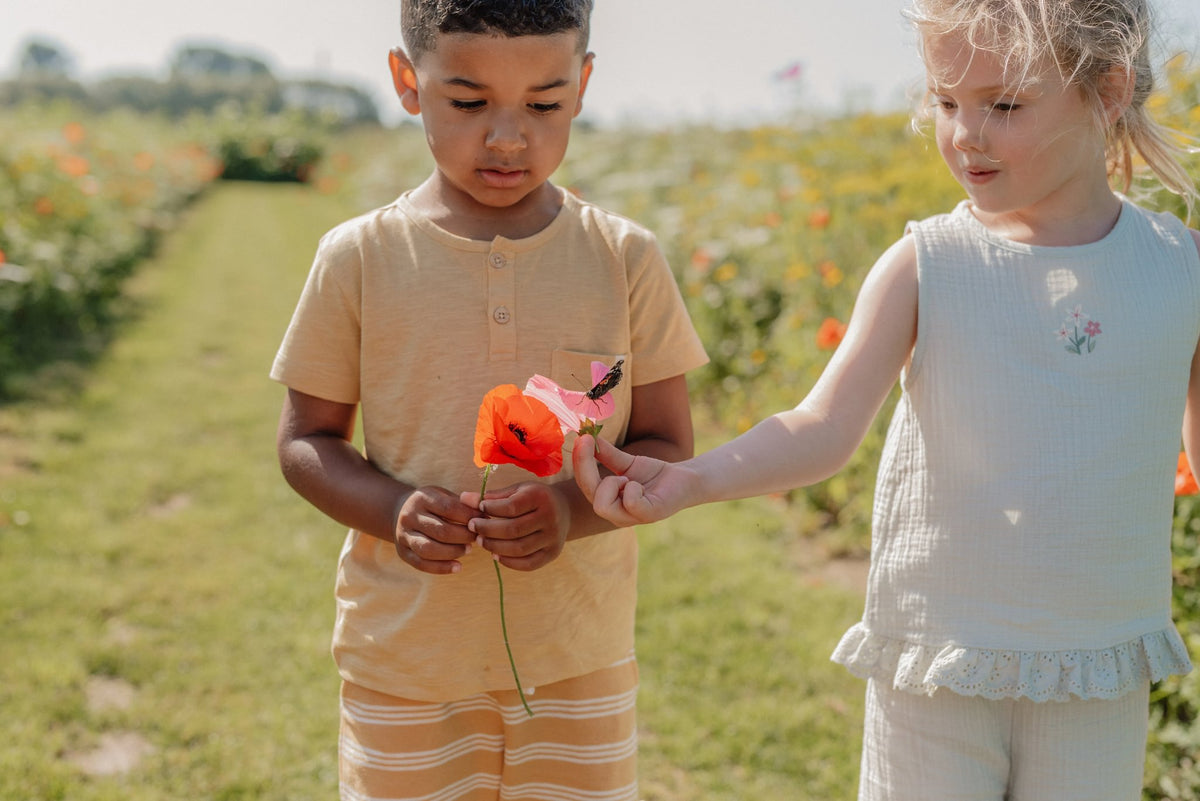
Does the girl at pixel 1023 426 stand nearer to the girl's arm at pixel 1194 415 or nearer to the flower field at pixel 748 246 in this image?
the girl's arm at pixel 1194 415

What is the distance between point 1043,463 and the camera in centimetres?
151

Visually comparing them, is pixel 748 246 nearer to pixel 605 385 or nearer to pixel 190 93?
pixel 605 385

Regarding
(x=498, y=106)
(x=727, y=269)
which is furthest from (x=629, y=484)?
(x=727, y=269)

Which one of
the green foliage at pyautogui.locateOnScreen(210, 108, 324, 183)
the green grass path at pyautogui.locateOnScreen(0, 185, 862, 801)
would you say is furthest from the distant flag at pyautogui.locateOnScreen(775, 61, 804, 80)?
the green foliage at pyautogui.locateOnScreen(210, 108, 324, 183)

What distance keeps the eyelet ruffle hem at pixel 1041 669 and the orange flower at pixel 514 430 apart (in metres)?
0.64

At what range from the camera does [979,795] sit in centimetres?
151

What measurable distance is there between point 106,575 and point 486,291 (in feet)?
10.0

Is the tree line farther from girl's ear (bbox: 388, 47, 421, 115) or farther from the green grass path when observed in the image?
girl's ear (bbox: 388, 47, 421, 115)

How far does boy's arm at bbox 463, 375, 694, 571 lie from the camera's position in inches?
56.1

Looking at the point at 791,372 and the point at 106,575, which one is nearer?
the point at 106,575

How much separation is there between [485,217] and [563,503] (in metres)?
0.46

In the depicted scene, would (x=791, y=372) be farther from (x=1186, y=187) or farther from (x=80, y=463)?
(x=80, y=463)

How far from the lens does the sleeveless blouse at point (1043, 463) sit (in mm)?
1508

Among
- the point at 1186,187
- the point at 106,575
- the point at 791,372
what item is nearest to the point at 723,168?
the point at 791,372
